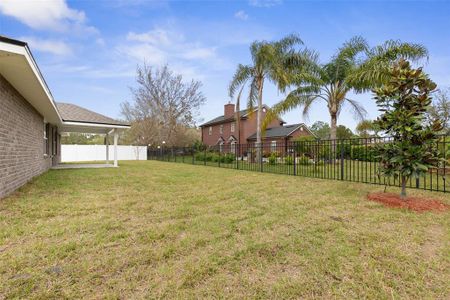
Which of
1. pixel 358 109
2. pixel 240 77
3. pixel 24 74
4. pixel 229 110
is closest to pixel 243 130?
pixel 229 110

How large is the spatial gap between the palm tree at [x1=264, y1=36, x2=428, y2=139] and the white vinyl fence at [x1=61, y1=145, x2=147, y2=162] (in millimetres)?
17340

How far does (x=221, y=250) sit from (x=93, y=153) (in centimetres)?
2486

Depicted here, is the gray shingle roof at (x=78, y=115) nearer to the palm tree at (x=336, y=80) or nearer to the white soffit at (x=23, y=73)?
the white soffit at (x=23, y=73)

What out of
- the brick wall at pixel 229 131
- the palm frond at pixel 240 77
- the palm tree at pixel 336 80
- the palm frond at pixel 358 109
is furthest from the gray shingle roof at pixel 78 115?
the brick wall at pixel 229 131

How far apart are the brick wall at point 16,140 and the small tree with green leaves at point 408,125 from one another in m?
7.30

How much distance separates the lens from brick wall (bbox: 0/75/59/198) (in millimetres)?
4698

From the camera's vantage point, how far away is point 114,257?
7.63 ft

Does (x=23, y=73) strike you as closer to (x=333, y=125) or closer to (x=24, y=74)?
(x=24, y=74)

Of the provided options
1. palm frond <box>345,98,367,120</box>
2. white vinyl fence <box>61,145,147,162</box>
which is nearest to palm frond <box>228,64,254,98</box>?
palm frond <box>345,98,367,120</box>

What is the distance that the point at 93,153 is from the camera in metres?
23.6

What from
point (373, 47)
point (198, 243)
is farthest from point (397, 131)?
point (373, 47)

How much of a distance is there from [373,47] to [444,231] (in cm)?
1016

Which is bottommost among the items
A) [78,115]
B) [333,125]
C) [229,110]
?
[333,125]

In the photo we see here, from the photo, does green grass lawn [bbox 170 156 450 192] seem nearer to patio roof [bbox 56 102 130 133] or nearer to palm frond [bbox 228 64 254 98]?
palm frond [bbox 228 64 254 98]
